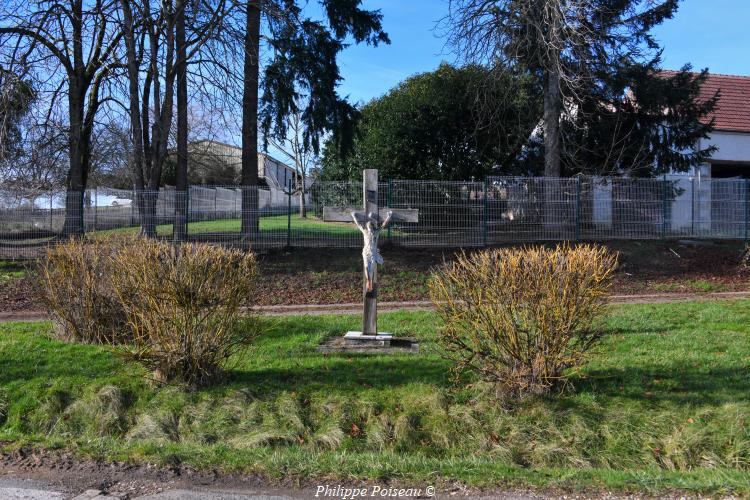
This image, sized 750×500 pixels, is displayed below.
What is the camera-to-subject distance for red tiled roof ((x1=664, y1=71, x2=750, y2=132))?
78.6 ft

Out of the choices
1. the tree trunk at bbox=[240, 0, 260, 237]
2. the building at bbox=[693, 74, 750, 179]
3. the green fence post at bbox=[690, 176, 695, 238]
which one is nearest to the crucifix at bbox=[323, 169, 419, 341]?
the tree trunk at bbox=[240, 0, 260, 237]

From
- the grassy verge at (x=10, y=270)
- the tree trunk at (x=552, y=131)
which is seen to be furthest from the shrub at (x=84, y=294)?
the tree trunk at (x=552, y=131)

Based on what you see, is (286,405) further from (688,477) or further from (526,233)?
(526,233)

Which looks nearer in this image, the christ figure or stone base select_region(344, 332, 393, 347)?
stone base select_region(344, 332, 393, 347)

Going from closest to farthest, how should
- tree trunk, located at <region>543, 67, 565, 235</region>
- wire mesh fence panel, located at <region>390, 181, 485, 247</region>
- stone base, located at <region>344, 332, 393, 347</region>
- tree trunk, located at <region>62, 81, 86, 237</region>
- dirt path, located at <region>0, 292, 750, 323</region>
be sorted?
stone base, located at <region>344, 332, 393, 347</region> < dirt path, located at <region>0, 292, 750, 323</region> < wire mesh fence panel, located at <region>390, 181, 485, 247</region> < tree trunk, located at <region>62, 81, 86, 237</region> < tree trunk, located at <region>543, 67, 565, 235</region>

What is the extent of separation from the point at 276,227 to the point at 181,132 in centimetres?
390

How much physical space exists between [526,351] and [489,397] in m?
0.74

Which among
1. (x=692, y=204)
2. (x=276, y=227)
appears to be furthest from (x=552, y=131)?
(x=276, y=227)

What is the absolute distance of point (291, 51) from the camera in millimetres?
17781

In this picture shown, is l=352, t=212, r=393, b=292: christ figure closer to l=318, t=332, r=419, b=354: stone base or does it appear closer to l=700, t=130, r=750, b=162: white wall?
l=318, t=332, r=419, b=354: stone base

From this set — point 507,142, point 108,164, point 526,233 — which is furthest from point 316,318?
point 108,164

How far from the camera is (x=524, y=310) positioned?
21.4ft

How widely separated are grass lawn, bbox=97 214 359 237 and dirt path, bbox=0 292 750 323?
4.18m

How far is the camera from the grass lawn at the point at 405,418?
5449mm
